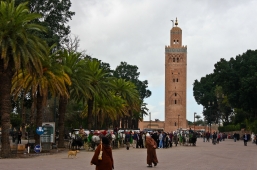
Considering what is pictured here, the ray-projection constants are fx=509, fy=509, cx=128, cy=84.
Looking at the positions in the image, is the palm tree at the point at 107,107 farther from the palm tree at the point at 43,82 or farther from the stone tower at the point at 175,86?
the stone tower at the point at 175,86

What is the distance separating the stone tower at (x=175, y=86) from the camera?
134 meters

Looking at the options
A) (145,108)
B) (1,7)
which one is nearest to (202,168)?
(1,7)

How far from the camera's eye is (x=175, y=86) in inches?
5354

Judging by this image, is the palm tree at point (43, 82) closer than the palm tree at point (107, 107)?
Yes

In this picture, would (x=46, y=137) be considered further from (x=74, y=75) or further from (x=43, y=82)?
(x=74, y=75)

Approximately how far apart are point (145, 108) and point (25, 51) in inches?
3009

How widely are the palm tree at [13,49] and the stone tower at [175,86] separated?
10512 cm

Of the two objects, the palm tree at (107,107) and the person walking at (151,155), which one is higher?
the palm tree at (107,107)

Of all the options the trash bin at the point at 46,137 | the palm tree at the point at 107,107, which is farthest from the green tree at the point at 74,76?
the palm tree at the point at 107,107

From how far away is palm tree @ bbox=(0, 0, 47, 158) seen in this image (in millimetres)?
28516

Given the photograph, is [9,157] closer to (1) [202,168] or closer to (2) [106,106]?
(1) [202,168]

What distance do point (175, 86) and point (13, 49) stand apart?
110 meters

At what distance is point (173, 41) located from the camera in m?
141

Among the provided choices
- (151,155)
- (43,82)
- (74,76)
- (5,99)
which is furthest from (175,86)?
(151,155)
